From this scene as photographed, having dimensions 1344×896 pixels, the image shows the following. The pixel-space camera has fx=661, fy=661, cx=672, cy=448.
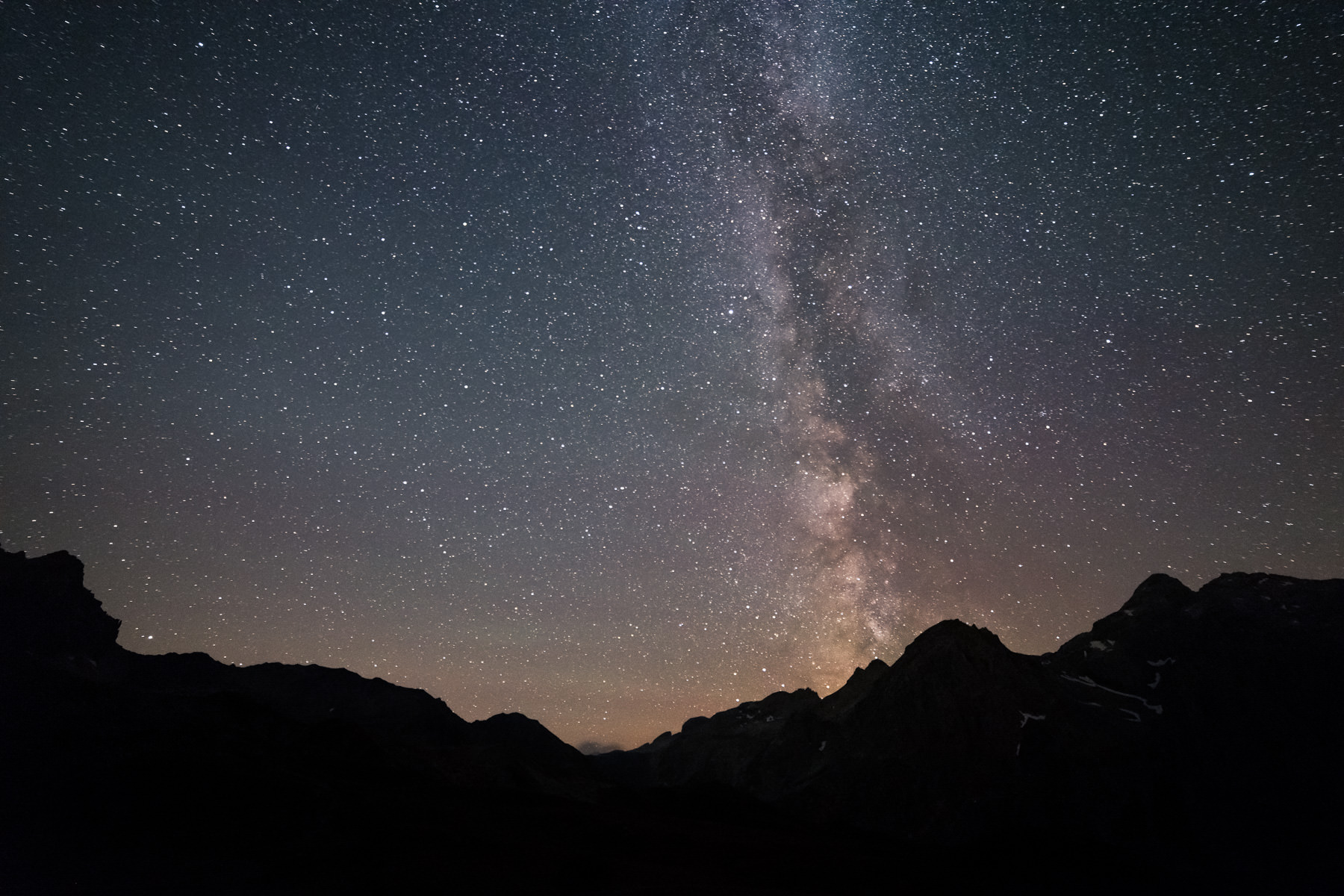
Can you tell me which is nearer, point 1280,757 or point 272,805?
point 272,805

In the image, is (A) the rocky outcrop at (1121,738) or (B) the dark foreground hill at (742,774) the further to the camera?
(A) the rocky outcrop at (1121,738)

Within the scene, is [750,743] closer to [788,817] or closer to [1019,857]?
[788,817]

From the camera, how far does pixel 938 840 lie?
9612 cm

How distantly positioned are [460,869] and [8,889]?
20.5 metres

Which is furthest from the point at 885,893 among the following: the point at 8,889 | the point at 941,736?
the point at 941,736

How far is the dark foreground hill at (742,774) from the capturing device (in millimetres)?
38406

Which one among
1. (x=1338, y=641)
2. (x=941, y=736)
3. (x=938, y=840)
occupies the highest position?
(x=1338, y=641)

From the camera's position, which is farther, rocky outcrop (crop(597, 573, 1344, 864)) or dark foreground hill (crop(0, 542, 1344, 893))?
rocky outcrop (crop(597, 573, 1344, 864))

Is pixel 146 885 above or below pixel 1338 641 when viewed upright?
below

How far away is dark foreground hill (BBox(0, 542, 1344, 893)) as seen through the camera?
126 ft

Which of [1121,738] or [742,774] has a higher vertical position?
[1121,738]

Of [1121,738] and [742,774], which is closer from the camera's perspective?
[1121,738]

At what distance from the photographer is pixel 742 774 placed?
445ft

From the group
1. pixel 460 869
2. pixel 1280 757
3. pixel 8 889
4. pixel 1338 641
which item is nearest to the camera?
pixel 8 889
